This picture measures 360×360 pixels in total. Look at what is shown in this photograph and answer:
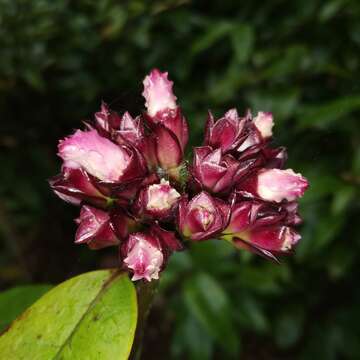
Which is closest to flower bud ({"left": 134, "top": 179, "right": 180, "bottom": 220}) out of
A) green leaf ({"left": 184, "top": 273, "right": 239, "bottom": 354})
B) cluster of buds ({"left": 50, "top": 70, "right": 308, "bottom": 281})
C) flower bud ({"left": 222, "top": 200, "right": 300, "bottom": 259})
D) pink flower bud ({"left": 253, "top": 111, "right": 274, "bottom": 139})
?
cluster of buds ({"left": 50, "top": 70, "right": 308, "bottom": 281})

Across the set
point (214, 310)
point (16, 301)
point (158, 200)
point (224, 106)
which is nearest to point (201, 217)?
point (158, 200)

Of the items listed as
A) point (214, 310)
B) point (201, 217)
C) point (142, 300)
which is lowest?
point (214, 310)

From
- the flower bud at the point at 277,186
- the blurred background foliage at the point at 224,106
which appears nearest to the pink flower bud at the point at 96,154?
the flower bud at the point at 277,186

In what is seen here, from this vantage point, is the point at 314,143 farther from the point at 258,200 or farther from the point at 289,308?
the point at 258,200

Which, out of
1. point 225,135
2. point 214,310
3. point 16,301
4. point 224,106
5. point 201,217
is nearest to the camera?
point 201,217

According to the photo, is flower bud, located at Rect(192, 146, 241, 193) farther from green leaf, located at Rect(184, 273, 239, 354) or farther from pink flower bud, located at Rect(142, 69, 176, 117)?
green leaf, located at Rect(184, 273, 239, 354)

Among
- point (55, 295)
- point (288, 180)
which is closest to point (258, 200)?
point (288, 180)

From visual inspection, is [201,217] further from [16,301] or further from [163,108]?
[16,301]
